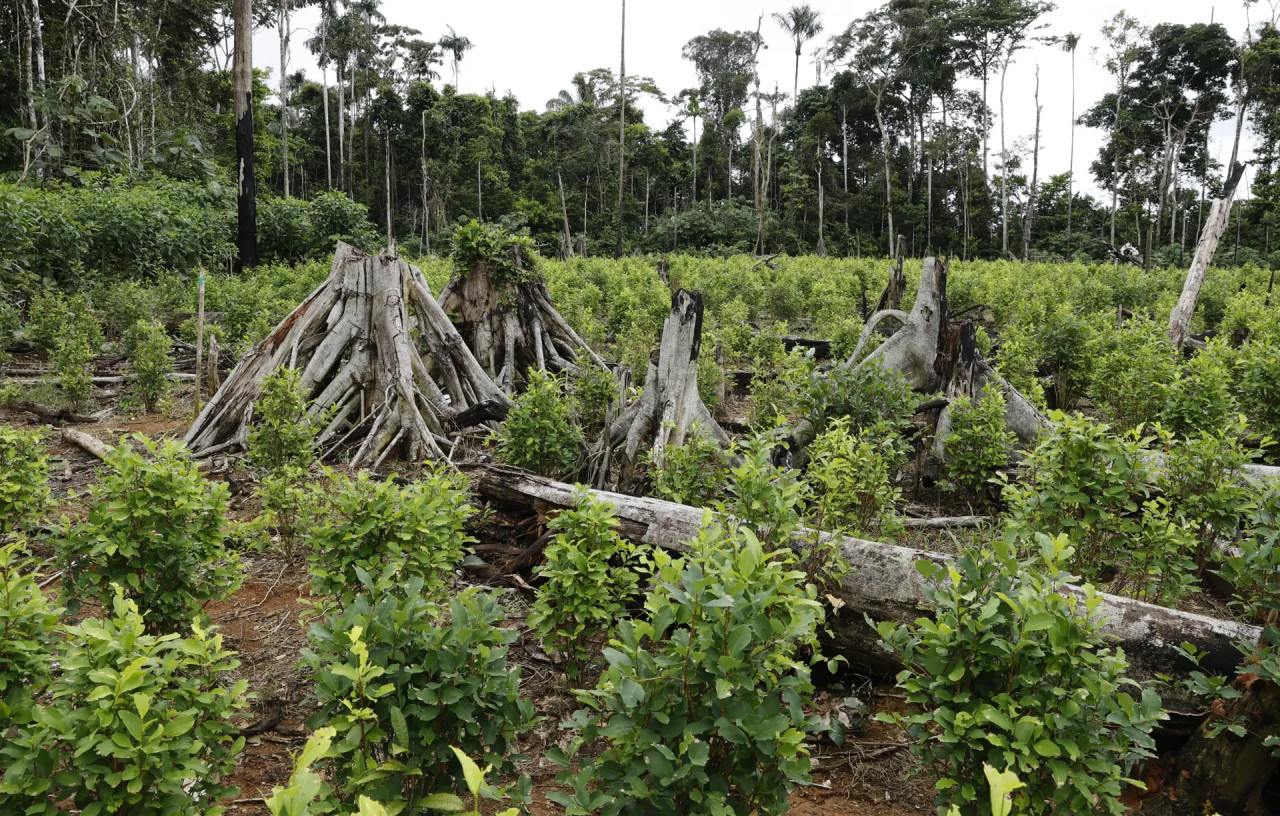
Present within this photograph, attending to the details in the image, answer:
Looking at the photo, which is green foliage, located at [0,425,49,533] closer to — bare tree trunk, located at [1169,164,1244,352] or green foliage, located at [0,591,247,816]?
green foliage, located at [0,591,247,816]

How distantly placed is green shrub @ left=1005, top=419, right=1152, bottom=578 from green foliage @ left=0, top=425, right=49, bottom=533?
5431 mm

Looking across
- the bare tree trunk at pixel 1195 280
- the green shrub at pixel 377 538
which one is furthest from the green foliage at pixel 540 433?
the bare tree trunk at pixel 1195 280

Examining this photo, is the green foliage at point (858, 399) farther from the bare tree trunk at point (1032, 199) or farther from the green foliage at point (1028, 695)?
the bare tree trunk at point (1032, 199)

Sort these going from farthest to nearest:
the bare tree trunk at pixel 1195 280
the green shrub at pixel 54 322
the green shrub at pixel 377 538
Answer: the green shrub at pixel 54 322
the bare tree trunk at pixel 1195 280
the green shrub at pixel 377 538

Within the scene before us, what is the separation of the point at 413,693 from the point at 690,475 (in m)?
3.18

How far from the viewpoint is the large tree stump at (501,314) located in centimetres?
952

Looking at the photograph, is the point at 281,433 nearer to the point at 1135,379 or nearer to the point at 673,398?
the point at 673,398

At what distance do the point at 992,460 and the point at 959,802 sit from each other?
13.2 feet

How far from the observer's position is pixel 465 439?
25.6 feet

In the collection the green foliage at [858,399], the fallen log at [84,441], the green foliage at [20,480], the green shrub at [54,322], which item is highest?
the green shrub at [54,322]

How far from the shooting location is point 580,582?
333 cm

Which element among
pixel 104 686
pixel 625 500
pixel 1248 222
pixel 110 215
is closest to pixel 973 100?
pixel 1248 222

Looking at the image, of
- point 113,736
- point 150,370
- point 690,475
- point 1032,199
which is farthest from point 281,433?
point 1032,199

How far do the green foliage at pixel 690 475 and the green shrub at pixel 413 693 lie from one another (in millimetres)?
2785
